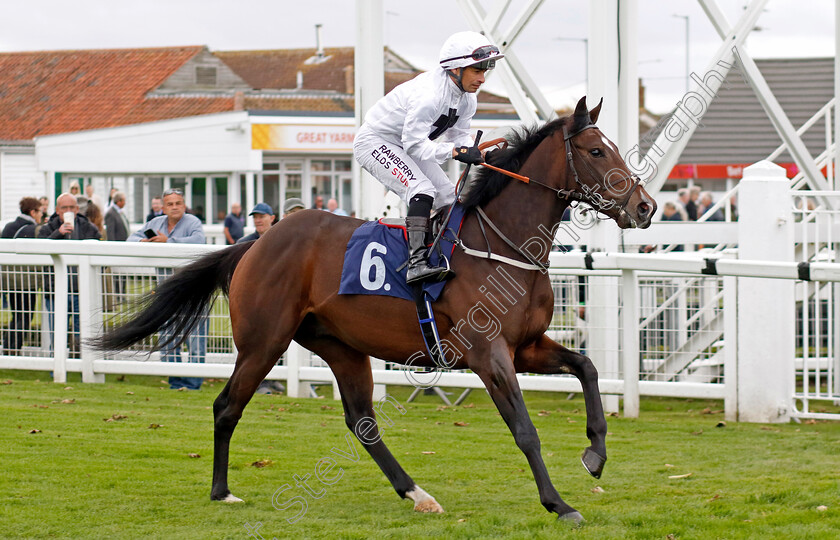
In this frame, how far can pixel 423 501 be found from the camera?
5.16m

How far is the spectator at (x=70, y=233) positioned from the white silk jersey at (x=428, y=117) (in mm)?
4771

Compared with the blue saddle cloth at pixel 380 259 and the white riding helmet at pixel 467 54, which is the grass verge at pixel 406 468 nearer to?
the blue saddle cloth at pixel 380 259

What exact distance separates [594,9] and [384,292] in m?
4.43

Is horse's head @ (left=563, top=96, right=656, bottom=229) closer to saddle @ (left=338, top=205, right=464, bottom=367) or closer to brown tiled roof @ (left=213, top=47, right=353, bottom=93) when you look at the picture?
saddle @ (left=338, top=205, right=464, bottom=367)

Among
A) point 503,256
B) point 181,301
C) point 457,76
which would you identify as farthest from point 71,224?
point 503,256

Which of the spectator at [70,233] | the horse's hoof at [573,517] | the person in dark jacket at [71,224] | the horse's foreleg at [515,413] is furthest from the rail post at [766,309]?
the person in dark jacket at [71,224]

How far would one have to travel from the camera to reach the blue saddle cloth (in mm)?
5207

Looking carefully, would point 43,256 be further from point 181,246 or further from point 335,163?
point 335,163

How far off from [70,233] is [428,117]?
598 cm

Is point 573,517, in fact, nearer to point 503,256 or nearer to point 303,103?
point 503,256

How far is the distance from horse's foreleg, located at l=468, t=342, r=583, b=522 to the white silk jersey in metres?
A: 1.00

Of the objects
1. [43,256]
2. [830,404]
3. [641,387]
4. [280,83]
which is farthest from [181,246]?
[280,83]

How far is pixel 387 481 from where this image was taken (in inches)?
230

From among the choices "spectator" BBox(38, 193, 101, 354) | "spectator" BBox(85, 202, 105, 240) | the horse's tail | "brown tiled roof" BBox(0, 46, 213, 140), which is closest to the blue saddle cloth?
the horse's tail
